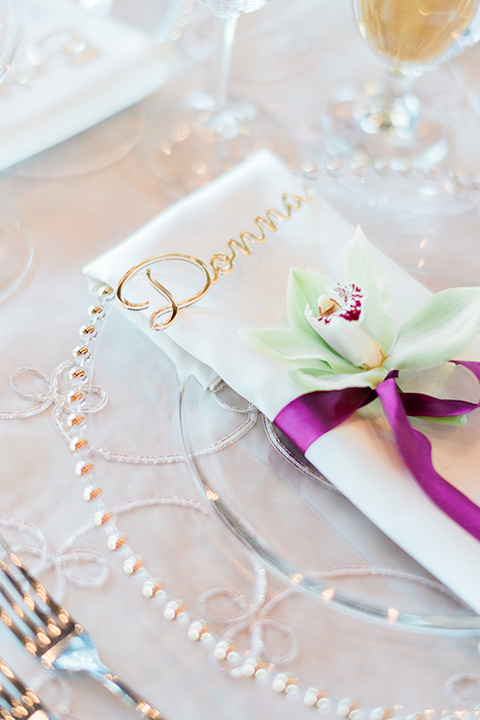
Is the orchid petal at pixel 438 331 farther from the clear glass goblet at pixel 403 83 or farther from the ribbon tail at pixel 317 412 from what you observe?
the clear glass goblet at pixel 403 83

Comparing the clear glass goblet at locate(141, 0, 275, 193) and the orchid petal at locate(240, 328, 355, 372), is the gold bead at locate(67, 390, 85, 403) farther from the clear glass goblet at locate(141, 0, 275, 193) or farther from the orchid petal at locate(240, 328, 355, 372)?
the clear glass goblet at locate(141, 0, 275, 193)

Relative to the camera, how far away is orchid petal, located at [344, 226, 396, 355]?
1.36ft

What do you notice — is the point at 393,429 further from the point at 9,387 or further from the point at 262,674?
the point at 9,387

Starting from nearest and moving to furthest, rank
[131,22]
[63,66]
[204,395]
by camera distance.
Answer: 1. [204,395]
2. [63,66]
3. [131,22]

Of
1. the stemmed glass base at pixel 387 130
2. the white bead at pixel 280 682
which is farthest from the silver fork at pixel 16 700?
the stemmed glass base at pixel 387 130

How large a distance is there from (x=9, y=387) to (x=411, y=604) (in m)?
0.28

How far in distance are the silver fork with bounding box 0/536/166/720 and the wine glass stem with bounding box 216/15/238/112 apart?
1.62 feet

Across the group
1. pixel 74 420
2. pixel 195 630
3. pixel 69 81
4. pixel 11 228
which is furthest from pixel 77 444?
pixel 69 81

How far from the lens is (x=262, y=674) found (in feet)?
1.10

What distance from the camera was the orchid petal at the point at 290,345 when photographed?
0.41 meters

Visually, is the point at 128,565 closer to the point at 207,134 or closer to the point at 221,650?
the point at 221,650

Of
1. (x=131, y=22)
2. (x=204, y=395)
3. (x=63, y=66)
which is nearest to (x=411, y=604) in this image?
(x=204, y=395)

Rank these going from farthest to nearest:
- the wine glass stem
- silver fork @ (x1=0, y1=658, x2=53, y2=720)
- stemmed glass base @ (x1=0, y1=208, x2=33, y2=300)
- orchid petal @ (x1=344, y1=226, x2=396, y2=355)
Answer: the wine glass stem
stemmed glass base @ (x1=0, y1=208, x2=33, y2=300)
orchid petal @ (x1=344, y1=226, x2=396, y2=355)
silver fork @ (x1=0, y1=658, x2=53, y2=720)

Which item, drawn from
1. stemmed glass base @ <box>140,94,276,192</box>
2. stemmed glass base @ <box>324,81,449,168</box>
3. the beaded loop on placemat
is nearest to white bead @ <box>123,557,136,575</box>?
the beaded loop on placemat
